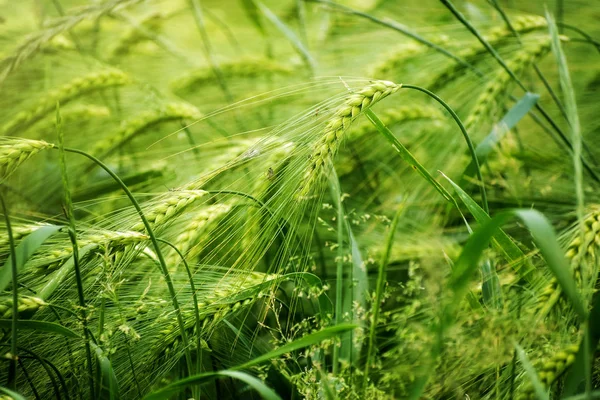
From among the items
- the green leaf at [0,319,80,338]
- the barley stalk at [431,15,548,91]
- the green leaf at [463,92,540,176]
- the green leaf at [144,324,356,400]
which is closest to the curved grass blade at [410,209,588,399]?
the green leaf at [144,324,356,400]

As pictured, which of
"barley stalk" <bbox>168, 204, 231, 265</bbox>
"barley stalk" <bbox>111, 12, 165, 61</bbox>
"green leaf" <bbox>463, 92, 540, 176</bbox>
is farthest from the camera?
"barley stalk" <bbox>111, 12, 165, 61</bbox>

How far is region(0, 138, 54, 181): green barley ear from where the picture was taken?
71 centimetres

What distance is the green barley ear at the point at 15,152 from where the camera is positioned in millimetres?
715

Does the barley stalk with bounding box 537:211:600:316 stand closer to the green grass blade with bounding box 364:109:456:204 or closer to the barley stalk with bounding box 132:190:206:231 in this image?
the green grass blade with bounding box 364:109:456:204

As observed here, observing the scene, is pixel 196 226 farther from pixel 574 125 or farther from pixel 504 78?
pixel 504 78

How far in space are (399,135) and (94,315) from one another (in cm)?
99

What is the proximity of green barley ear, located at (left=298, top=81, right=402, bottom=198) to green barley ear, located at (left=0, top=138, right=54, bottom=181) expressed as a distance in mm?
379

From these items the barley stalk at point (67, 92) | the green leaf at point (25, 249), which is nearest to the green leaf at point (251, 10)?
the barley stalk at point (67, 92)

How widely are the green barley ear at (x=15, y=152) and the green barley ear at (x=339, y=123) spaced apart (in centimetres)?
38

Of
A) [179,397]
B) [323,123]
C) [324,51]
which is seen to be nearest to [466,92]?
[324,51]

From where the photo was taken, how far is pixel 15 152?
2.36ft

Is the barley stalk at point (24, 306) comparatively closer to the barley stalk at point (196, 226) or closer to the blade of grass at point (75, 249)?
the blade of grass at point (75, 249)

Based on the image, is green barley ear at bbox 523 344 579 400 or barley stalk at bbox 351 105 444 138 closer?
green barley ear at bbox 523 344 579 400

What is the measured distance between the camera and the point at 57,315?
716 mm
